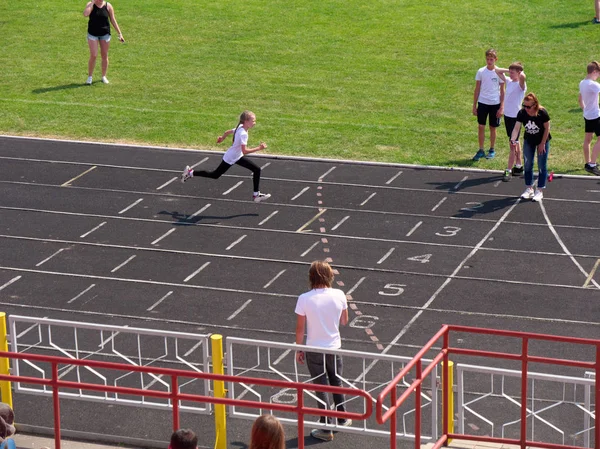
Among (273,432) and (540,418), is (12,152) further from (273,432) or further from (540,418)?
(273,432)

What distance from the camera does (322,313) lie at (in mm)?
9695

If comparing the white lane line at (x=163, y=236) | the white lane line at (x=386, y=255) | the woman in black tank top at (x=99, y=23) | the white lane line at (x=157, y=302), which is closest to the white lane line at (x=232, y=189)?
the white lane line at (x=163, y=236)

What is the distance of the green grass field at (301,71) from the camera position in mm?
21547

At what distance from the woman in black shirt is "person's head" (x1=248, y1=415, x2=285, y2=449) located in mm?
10776

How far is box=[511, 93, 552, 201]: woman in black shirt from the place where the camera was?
54.2 ft

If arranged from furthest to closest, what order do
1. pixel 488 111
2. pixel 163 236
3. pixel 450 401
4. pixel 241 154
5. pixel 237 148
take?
pixel 488 111, pixel 241 154, pixel 237 148, pixel 163 236, pixel 450 401

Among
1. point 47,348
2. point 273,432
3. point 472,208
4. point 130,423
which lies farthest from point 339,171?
point 273,432

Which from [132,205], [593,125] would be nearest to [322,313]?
[132,205]

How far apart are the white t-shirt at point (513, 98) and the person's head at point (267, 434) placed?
1223 centimetres

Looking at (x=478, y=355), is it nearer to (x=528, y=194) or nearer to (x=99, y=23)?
(x=528, y=194)

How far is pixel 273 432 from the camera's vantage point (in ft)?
22.0

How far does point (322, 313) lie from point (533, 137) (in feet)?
26.7

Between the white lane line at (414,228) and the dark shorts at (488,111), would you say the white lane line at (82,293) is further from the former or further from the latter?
the dark shorts at (488,111)

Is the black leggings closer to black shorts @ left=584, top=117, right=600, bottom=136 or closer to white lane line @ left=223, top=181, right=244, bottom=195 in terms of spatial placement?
white lane line @ left=223, top=181, right=244, bottom=195
